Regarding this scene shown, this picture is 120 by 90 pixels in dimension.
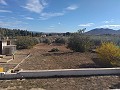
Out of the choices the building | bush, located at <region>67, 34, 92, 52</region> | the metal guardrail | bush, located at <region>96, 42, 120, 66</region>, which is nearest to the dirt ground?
bush, located at <region>96, 42, 120, 66</region>

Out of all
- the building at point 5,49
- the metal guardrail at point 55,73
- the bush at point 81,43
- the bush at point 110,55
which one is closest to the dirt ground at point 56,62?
the bush at point 110,55

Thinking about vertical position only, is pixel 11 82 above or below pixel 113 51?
below

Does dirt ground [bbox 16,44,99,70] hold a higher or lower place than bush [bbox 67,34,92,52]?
lower

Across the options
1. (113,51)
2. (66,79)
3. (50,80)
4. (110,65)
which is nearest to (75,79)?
(66,79)

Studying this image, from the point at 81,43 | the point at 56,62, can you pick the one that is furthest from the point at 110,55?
the point at 81,43

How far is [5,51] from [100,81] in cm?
1870

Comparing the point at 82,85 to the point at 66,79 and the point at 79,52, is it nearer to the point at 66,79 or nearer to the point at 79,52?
the point at 66,79

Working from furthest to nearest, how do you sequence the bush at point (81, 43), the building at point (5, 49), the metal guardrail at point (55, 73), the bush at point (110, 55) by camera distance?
the bush at point (81, 43) → the building at point (5, 49) → the bush at point (110, 55) → the metal guardrail at point (55, 73)

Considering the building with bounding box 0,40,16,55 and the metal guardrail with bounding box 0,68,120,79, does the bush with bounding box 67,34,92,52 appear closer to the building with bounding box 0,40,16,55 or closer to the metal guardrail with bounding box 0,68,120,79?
the building with bounding box 0,40,16,55

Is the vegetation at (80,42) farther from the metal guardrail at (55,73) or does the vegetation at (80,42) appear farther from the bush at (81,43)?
the metal guardrail at (55,73)

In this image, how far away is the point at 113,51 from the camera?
20.5 metres

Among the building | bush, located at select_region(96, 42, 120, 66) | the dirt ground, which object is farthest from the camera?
the building

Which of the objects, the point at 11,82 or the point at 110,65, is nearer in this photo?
the point at 11,82

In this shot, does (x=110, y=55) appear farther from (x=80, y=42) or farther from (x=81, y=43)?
(x=80, y=42)
